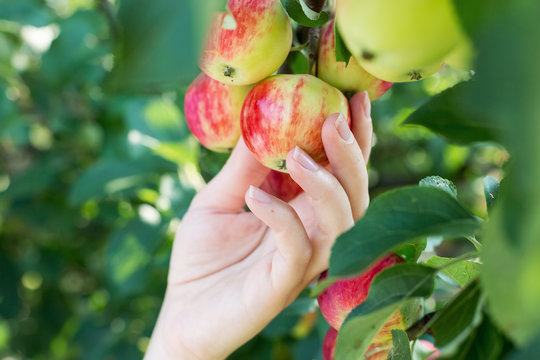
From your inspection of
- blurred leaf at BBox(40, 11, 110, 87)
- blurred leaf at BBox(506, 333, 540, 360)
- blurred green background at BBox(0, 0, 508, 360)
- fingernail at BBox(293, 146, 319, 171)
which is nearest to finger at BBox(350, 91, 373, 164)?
fingernail at BBox(293, 146, 319, 171)

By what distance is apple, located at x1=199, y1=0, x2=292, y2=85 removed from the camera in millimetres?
560

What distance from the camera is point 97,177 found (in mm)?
1386

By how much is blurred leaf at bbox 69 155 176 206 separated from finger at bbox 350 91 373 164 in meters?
0.80

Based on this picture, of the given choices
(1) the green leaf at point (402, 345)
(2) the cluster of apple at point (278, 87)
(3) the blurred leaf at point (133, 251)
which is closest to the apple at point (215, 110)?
(2) the cluster of apple at point (278, 87)

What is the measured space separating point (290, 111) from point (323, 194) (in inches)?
4.2

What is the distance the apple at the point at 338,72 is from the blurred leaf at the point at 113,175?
84 centimetres

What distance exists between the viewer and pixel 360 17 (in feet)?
1.19

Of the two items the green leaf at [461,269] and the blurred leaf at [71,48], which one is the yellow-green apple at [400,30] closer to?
the green leaf at [461,269]

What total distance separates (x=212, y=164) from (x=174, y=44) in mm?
787

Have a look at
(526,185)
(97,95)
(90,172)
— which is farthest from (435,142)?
(526,185)

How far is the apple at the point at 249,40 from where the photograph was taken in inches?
22.0

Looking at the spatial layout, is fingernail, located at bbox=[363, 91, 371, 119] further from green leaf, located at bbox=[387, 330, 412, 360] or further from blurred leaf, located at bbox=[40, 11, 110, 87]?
blurred leaf, located at bbox=[40, 11, 110, 87]

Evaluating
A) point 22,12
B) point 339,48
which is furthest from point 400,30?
point 22,12

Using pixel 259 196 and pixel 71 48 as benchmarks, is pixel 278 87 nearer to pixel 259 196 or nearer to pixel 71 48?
pixel 259 196
